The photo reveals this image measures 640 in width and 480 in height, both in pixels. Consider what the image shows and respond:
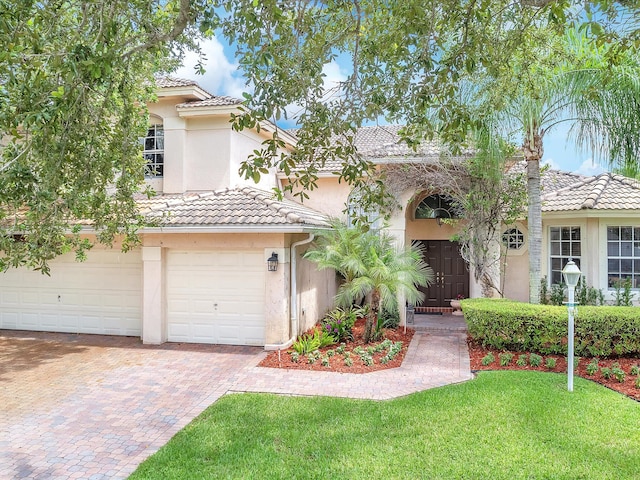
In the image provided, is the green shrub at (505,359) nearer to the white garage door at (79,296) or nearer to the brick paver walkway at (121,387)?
the brick paver walkway at (121,387)

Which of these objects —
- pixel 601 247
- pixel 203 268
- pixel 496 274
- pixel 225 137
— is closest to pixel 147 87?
pixel 225 137

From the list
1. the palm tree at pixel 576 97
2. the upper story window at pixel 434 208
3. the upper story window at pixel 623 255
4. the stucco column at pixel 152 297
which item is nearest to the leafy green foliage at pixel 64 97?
Result: the stucco column at pixel 152 297

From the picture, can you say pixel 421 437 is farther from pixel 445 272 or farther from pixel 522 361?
pixel 445 272

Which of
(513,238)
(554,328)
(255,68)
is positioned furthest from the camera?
(513,238)

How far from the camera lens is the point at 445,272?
18875 millimetres

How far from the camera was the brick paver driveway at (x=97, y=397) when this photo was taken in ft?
21.0

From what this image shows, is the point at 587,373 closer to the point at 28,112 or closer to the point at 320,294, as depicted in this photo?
the point at 320,294

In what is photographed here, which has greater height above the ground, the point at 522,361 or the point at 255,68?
the point at 255,68

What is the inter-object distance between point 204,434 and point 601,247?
14.3 metres

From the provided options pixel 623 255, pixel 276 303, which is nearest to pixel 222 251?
pixel 276 303

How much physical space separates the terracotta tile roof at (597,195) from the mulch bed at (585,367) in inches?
219

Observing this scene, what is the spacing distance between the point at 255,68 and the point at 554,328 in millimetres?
9743

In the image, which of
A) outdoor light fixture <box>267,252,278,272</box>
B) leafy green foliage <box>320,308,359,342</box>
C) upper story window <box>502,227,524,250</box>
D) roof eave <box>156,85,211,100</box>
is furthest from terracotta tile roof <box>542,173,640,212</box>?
roof eave <box>156,85,211,100</box>

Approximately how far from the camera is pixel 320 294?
52.4 ft
